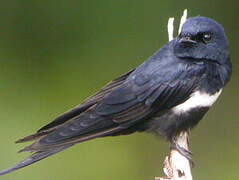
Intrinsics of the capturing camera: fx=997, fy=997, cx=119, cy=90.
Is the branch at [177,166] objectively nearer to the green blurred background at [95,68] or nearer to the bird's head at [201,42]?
the bird's head at [201,42]

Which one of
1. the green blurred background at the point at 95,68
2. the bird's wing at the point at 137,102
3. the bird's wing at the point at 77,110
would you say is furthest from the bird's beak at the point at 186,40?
the green blurred background at the point at 95,68

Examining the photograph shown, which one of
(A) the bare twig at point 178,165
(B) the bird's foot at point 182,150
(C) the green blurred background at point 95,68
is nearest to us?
(A) the bare twig at point 178,165

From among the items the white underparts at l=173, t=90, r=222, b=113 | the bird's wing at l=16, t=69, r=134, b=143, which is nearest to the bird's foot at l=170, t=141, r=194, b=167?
the white underparts at l=173, t=90, r=222, b=113

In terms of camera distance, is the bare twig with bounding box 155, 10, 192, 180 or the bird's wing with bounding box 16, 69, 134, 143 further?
the bird's wing with bounding box 16, 69, 134, 143

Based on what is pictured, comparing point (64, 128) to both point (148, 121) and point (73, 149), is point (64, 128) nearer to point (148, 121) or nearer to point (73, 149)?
point (148, 121)

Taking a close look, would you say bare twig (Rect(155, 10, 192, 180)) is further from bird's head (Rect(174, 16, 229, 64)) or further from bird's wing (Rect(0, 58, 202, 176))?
bird's head (Rect(174, 16, 229, 64))

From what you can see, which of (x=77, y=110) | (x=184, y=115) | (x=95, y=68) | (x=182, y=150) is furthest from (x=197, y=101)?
(x=95, y=68)

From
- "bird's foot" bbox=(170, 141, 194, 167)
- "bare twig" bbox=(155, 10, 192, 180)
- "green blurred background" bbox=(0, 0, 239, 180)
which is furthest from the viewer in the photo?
"green blurred background" bbox=(0, 0, 239, 180)
